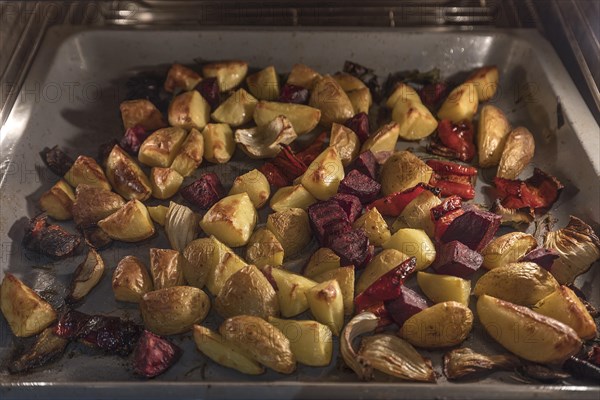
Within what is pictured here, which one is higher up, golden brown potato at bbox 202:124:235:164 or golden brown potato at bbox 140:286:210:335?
golden brown potato at bbox 202:124:235:164

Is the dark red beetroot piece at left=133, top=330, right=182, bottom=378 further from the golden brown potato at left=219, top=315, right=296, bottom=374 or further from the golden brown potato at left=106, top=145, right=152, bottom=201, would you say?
the golden brown potato at left=106, top=145, right=152, bottom=201

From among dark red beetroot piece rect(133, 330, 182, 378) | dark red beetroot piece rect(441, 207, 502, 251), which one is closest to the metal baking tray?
dark red beetroot piece rect(133, 330, 182, 378)

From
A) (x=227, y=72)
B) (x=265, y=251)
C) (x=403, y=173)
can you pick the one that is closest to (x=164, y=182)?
(x=265, y=251)

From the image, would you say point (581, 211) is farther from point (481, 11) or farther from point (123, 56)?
point (123, 56)

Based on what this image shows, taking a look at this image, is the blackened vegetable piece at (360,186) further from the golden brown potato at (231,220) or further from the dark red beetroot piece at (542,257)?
the dark red beetroot piece at (542,257)

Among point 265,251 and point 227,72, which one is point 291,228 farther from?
point 227,72

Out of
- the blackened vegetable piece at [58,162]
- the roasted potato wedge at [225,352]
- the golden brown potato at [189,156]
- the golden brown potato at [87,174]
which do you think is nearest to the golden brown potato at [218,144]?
the golden brown potato at [189,156]
